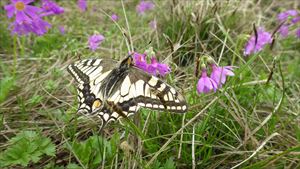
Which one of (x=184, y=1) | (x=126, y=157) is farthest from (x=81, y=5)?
(x=126, y=157)

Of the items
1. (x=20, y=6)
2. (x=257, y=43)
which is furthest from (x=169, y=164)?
(x=20, y=6)

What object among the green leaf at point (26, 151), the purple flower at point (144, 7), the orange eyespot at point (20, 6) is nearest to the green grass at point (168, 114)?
the green leaf at point (26, 151)

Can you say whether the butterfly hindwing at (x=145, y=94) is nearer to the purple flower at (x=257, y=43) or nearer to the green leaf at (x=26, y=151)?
the green leaf at (x=26, y=151)

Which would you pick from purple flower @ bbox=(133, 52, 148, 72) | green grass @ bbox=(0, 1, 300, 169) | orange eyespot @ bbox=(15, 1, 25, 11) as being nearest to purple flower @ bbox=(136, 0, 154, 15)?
green grass @ bbox=(0, 1, 300, 169)

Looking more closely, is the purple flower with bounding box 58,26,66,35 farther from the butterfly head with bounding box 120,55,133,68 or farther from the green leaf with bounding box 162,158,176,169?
the green leaf with bounding box 162,158,176,169

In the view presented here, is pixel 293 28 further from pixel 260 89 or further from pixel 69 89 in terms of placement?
pixel 69 89

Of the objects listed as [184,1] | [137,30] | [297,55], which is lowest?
[297,55]
